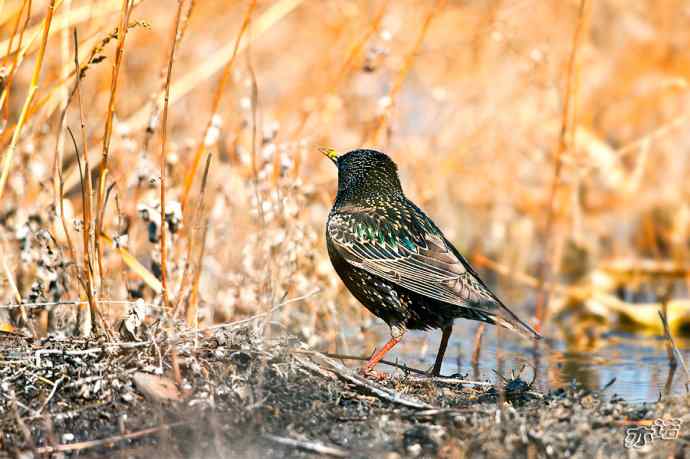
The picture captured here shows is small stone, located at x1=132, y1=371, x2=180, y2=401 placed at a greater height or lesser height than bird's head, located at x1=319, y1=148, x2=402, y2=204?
lesser

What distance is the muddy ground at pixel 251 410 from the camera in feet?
12.8

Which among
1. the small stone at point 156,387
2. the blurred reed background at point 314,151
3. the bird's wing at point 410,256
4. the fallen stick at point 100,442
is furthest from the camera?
the blurred reed background at point 314,151

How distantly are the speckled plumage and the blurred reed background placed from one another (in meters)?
0.36

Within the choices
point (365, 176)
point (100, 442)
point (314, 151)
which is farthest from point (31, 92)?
point (314, 151)

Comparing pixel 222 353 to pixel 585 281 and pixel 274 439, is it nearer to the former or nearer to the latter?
pixel 274 439

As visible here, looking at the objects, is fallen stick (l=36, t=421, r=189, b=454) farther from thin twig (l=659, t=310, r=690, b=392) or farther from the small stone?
thin twig (l=659, t=310, r=690, b=392)

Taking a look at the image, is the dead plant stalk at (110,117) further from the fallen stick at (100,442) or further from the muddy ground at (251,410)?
the fallen stick at (100,442)

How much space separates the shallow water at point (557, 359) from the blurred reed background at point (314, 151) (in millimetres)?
230

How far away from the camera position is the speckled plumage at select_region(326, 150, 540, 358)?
16.0ft

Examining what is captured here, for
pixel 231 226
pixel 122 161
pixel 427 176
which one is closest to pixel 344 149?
pixel 427 176

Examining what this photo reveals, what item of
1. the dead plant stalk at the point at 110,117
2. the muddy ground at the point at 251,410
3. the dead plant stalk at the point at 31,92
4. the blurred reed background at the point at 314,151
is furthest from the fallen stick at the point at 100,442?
the dead plant stalk at the point at 31,92

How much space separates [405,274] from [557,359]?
73.7 inches

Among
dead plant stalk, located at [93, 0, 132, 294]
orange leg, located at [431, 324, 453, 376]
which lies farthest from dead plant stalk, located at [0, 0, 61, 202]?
orange leg, located at [431, 324, 453, 376]

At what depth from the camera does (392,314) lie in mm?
5133
